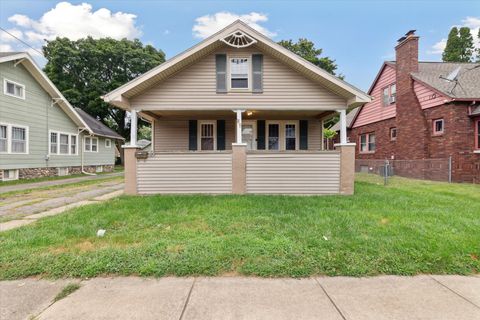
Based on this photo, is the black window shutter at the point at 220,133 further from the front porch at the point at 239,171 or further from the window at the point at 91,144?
the window at the point at 91,144

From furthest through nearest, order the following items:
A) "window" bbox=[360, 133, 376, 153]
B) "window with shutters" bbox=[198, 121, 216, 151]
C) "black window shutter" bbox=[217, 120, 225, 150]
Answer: "window" bbox=[360, 133, 376, 153] → "window with shutters" bbox=[198, 121, 216, 151] → "black window shutter" bbox=[217, 120, 225, 150]

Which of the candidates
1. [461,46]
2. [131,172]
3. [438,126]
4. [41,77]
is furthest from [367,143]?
[461,46]

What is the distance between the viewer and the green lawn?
10.6 ft

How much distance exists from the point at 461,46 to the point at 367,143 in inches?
1112

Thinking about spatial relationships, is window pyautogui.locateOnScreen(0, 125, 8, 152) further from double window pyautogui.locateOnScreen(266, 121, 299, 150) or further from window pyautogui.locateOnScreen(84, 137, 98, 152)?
double window pyautogui.locateOnScreen(266, 121, 299, 150)

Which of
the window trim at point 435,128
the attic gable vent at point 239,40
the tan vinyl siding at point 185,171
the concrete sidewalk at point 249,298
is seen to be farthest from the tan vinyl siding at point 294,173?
the window trim at point 435,128

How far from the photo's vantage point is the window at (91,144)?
61.9ft

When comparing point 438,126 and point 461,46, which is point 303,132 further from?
point 461,46

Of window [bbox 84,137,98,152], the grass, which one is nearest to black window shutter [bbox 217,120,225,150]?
the grass

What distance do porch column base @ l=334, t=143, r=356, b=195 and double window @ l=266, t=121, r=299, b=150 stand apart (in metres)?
2.94

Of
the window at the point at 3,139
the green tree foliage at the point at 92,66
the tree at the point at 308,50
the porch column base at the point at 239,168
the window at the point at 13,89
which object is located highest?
the tree at the point at 308,50

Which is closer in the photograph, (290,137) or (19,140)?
(290,137)

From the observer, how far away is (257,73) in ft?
28.1

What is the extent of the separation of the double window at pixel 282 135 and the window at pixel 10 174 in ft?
40.5
